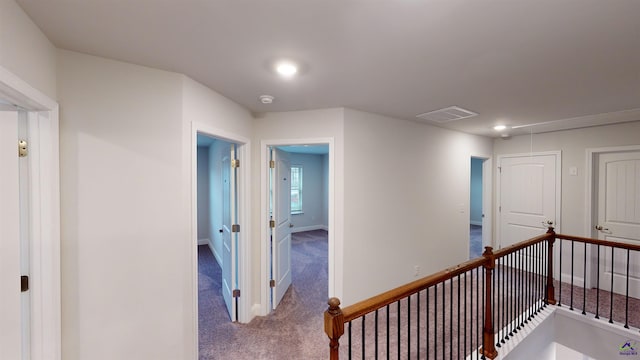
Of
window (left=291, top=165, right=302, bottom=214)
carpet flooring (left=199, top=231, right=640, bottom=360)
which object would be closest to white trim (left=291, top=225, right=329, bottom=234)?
window (left=291, top=165, right=302, bottom=214)

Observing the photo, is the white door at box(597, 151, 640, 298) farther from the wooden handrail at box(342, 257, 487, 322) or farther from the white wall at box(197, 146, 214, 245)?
the white wall at box(197, 146, 214, 245)

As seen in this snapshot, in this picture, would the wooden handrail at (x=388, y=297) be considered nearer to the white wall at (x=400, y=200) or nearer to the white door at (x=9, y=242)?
the white wall at (x=400, y=200)

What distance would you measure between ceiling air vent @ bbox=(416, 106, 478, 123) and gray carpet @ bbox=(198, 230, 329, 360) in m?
2.65

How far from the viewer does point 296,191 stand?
7445mm

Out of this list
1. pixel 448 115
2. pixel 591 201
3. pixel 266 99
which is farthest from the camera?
pixel 591 201

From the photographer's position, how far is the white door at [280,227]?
10.2 ft

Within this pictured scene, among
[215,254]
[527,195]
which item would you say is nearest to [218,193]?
[215,254]

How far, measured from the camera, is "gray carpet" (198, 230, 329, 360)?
2355mm

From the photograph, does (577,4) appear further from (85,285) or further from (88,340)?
(88,340)

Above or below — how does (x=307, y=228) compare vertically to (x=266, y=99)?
below

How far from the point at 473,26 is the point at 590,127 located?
398cm

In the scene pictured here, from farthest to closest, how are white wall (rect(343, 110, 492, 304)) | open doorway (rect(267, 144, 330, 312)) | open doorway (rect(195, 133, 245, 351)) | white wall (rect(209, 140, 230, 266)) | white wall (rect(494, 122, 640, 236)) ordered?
white wall (rect(209, 140, 230, 266)), white wall (rect(494, 122, 640, 236)), open doorway (rect(267, 144, 330, 312)), white wall (rect(343, 110, 492, 304)), open doorway (rect(195, 133, 245, 351))

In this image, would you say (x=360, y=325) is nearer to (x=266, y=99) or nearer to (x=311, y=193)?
(x=266, y=99)

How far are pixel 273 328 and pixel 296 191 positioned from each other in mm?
4889
